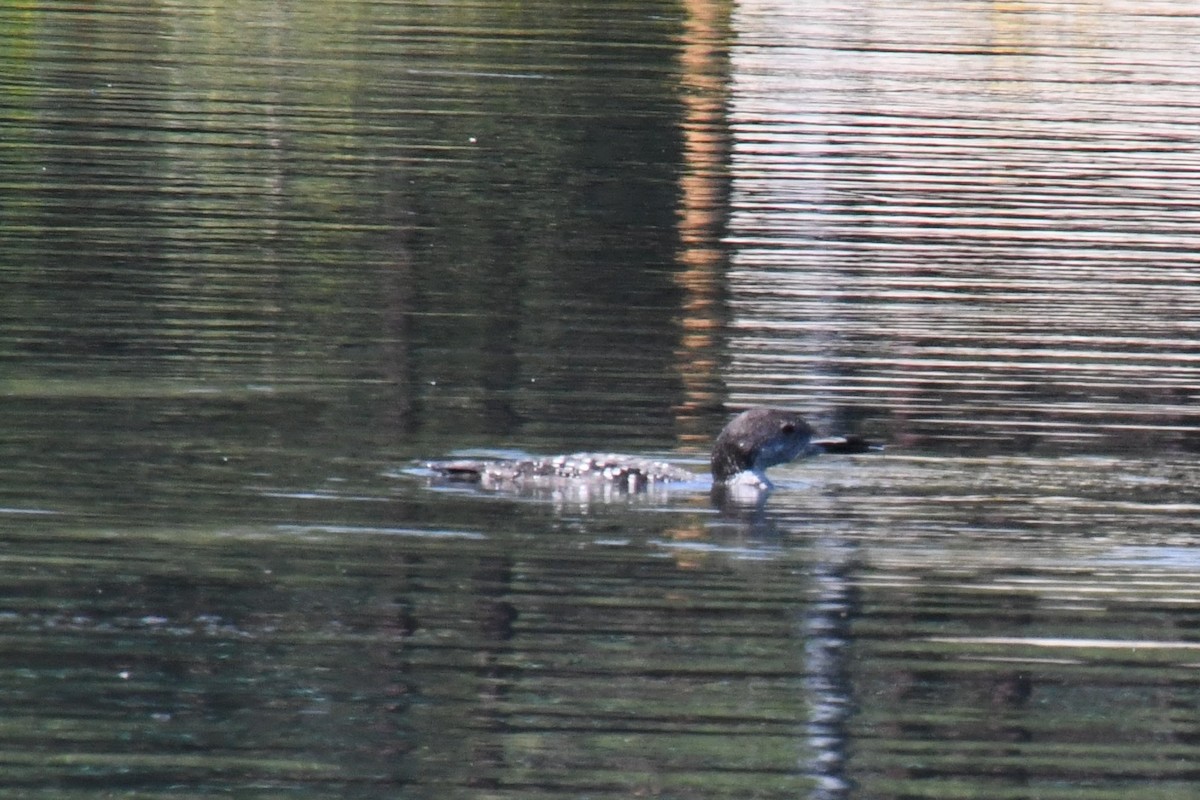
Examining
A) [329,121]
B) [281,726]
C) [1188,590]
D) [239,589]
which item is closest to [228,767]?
[281,726]

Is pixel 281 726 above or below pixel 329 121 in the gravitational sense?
below

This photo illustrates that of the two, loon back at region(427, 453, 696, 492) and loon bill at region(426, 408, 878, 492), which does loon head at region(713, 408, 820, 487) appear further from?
loon back at region(427, 453, 696, 492)

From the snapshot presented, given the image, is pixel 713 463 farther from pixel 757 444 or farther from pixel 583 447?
pixel 583 447

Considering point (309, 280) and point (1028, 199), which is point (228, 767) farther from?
point (1028, 199)

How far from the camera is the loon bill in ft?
35.8

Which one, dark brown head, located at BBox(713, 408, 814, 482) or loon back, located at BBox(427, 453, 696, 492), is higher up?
dark brown head, located at BBox(713, 408, 814, 482)

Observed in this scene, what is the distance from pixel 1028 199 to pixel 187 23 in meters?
20.9

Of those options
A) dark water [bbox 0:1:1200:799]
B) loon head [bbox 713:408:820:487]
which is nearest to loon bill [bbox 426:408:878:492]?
loon head [bbox 713:408:820:487]

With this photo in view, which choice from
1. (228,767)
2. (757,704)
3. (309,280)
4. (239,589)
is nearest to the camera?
(228,767)

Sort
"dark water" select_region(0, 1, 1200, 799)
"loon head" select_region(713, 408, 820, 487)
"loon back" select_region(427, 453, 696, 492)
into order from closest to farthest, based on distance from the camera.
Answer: "dark water" select_region(0, 1, 1200, 799) → "loon back" select_region(427, 453, 696, 492) → "loon head" select_region(713, 408, 820, 487)

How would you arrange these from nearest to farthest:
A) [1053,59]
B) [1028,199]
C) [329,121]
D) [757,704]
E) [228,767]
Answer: [228,767]
[757,704]
[1028,199]
[329,121]
[1053,59]

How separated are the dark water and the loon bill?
13 cm

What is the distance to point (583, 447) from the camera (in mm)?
11797

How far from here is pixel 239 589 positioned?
30.2 feet
